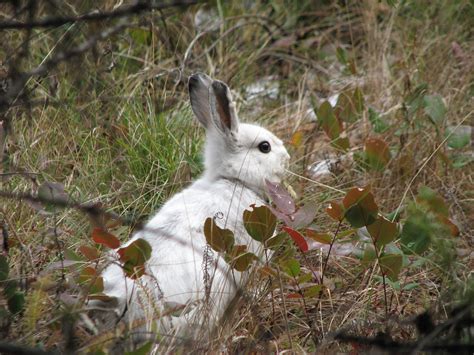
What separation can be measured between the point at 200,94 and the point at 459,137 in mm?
1429

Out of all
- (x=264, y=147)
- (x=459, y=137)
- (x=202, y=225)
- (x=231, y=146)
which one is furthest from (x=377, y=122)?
(x=202, y=225)

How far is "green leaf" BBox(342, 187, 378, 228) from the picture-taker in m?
3.31

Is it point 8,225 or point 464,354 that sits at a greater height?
point 464,354

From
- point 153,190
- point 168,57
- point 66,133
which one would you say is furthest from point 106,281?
point 168,57

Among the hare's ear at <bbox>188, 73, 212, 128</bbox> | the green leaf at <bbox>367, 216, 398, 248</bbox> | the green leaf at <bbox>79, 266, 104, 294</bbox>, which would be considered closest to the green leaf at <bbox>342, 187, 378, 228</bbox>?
the green leaf at <bbox>367, 216, 398, 248</bbox>

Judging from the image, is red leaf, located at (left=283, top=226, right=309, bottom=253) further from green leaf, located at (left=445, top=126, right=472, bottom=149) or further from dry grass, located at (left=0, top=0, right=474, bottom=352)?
green leaf, located at (left=445, top=126, right=472, bottom=149)

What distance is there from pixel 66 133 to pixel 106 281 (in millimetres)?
1423

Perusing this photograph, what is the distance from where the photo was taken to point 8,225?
385 centimetres

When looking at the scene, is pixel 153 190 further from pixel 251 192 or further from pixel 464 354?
pixel 464 354

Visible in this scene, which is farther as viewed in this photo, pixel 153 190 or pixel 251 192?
pixel 153 190

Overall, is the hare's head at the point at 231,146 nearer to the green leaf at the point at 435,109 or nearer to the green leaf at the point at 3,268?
the green leaf at the point at 435,109

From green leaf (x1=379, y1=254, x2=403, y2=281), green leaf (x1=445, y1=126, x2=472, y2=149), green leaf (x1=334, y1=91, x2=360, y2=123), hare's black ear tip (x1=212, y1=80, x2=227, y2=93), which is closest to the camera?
green leaf (x1=379, y1=254, x2=403, y2=281)

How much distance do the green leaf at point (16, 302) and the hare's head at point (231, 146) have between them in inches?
59.9

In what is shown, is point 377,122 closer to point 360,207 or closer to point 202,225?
point 202,225
